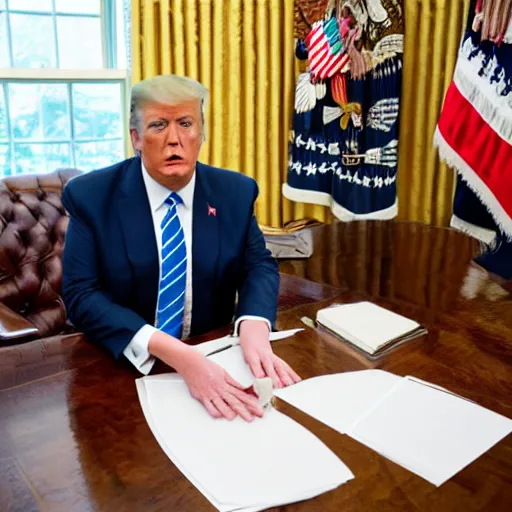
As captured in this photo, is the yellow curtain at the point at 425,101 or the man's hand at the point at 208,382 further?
the yellow curtain at the point at 425,101

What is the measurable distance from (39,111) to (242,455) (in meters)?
2.27

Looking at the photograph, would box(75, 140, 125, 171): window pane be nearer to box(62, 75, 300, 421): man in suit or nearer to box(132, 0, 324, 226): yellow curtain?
box(132, 0, 324, 226): yellow curtain

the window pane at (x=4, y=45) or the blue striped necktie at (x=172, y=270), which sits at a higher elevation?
the window pane at (x=4, y=45)

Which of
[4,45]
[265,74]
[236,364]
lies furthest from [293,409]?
[4,45]

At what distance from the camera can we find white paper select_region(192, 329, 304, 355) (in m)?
1.43

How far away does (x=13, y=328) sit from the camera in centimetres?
179

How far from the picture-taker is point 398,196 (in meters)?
3.04

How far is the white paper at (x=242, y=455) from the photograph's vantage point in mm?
938

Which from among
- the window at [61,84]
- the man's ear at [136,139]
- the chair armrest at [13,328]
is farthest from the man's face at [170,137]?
the window at [61,84]

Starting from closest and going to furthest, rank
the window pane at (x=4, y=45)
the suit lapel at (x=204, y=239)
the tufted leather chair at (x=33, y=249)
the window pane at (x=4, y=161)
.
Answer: the suit lapel at (x=204, y=239) → the tufted leather chair at (x=33, y=249) → the window pane at (x=4, y=45) → the window pane at (x=4, y=161)

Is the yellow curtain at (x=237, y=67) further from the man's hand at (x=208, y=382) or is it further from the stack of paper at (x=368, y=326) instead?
the man's hand at (x=208, y=382)

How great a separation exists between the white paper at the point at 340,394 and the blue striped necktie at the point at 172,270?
0.49 m

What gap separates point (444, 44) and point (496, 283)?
1263 mm

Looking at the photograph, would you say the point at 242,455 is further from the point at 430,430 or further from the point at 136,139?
the point at 136,139
